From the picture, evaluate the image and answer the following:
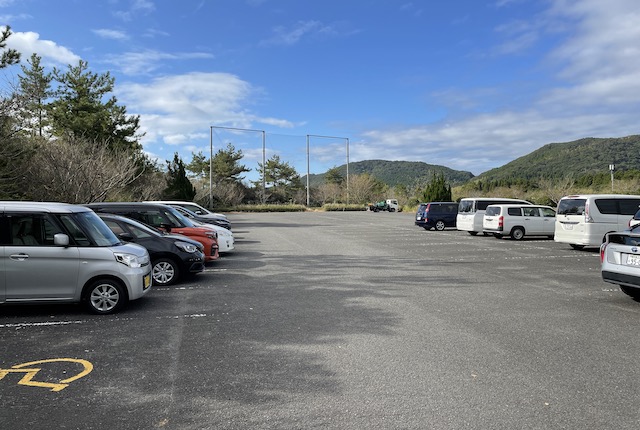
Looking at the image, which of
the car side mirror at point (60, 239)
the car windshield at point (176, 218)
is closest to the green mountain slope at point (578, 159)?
the car windshield at point (176, 218)

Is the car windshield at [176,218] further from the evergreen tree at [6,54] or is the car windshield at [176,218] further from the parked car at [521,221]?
the parked car at [521,221]

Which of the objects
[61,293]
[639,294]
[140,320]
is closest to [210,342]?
[140,320]

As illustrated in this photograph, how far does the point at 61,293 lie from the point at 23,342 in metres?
1.26

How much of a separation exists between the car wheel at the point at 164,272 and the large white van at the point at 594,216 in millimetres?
12734

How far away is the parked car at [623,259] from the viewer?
7.05 m

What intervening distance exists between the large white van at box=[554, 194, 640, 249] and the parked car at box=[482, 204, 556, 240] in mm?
4434

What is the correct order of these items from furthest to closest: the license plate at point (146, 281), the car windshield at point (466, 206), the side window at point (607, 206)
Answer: the car windshield at point (466, 206) → the side window at point (607, 206) → the license plate at point (146, 281)

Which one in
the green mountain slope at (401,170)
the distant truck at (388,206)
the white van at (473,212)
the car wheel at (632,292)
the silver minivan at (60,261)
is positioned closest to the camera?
the silver minivan at (60,261)

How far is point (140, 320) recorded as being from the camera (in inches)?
265

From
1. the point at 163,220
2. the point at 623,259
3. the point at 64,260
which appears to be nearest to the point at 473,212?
the point at 163,220

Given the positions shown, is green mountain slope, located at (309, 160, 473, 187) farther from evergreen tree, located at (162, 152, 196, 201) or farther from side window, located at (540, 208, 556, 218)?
side window, located at (540, 208, 556, 218)

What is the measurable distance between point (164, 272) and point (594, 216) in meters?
13.4

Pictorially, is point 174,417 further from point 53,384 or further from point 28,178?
point 28,178

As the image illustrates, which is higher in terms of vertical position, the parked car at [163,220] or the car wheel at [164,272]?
the parked car at [163,220]
